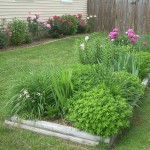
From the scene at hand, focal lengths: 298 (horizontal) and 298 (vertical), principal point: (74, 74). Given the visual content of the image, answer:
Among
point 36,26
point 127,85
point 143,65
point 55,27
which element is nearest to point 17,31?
point 36,26

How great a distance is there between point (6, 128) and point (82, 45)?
2.22 metres

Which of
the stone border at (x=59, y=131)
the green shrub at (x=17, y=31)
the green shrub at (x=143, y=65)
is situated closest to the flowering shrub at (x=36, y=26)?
the green shrub at (x=17, y=31)

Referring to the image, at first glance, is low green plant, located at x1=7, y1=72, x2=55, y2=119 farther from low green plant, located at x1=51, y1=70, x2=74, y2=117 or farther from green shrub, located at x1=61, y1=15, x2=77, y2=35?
green shrub, located at x1=61, y1=15, x2=77, y2=35

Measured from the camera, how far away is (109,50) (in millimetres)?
5379

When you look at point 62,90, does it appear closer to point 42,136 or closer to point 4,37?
point 42,136

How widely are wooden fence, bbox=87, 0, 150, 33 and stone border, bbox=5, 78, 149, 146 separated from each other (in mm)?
9392

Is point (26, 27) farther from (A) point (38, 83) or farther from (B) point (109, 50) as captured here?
(A) point (38, 83)

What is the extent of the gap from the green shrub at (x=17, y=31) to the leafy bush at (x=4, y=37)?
35 cm

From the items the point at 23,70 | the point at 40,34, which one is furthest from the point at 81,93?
the point at 40,34

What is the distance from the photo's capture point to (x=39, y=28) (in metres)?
10.8

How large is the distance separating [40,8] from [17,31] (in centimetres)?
257

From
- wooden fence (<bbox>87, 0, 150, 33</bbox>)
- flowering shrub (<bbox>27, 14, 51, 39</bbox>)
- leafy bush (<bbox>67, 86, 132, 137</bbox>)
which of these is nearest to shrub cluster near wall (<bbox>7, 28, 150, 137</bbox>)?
leafy bush (<bbox>67, 86, 132, 137</bbox>)

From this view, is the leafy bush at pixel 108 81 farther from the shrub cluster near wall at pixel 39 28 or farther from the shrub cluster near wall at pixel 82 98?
the shrub cluster near wall at pixel 39 28

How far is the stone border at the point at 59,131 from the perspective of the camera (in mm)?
3383
